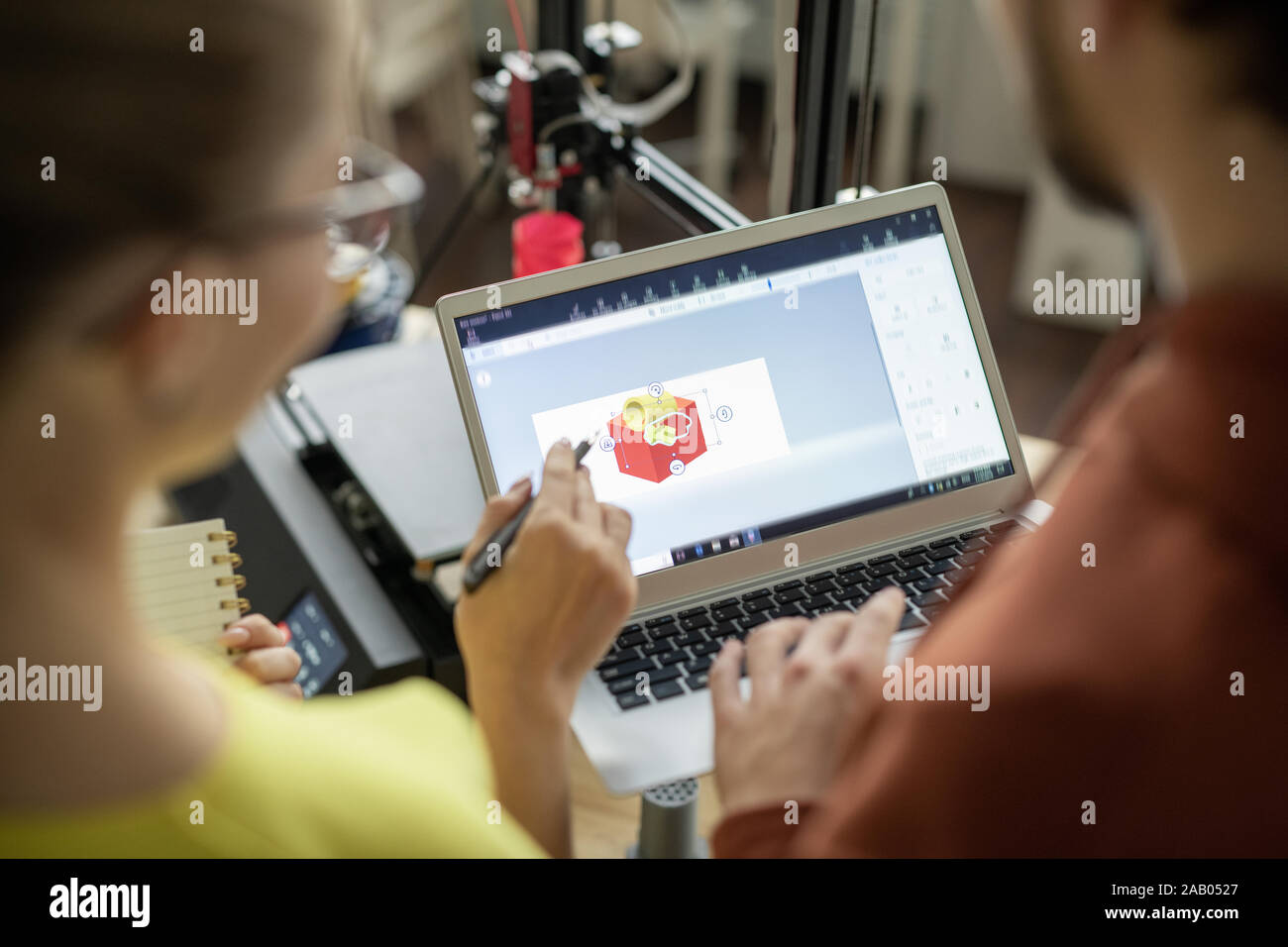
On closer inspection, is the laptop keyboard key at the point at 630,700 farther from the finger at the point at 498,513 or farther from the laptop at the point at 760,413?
the finger at the point at 498,513

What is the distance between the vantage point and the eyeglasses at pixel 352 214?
1.30ft

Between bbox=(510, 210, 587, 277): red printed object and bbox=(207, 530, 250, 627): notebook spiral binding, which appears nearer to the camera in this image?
bbox=(207, 530, 250, 627): notebook spiral binding

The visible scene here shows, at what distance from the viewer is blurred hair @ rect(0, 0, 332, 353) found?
1.11ft

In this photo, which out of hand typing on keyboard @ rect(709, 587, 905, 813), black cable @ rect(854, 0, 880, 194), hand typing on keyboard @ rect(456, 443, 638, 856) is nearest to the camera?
hand typing on keyboard @ rect(709, 587, 905, 813)

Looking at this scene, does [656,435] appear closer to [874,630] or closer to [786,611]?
[786,611]

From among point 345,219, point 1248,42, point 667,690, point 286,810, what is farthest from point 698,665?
point 345,219

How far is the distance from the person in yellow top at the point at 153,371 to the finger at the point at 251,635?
0.32 metres

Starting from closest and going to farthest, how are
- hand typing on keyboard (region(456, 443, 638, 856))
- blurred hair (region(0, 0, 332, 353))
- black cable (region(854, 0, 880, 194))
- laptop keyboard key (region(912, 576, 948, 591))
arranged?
blurred hair (region(0, 0, 332, 353)) < hand typing on keyboard (region(456, 443, 638, 856)) < laptop keyboard key (region(912, 576, 948, 591)) < black cable (region(854, 0, 880, 194))

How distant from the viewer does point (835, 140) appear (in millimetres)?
1212

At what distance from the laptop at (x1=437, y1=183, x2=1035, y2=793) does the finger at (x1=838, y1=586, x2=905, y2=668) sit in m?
0.19

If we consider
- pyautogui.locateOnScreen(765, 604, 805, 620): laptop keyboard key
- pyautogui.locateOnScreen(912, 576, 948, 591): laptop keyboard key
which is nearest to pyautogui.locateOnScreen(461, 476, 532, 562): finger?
pyautogui.locateOnScreen(765, 604, 805, 620): laptop keyboard key

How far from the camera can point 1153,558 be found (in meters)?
0.44

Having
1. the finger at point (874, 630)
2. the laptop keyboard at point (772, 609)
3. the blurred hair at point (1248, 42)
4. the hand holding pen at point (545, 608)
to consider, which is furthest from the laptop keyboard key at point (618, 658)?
the blurred hair at point (1248, 42)

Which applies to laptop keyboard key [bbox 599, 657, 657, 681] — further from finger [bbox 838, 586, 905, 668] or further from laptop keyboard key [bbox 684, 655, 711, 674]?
finger [bbox 838, 586, 905, 668]
